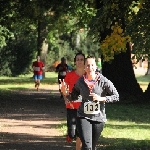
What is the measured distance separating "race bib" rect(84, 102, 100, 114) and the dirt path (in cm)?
368

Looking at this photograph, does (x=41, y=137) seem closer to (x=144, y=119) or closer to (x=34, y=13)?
(x=144, y=119)

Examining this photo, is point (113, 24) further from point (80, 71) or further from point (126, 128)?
point (80, 71)

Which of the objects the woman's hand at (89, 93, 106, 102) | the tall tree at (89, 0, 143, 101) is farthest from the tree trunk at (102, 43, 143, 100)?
the woman's hand at (89, 93, 106, 102)

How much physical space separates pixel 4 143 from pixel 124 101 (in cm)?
1417

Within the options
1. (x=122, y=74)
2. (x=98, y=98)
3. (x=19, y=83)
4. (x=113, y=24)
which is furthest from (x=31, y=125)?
(x=19, y=83)

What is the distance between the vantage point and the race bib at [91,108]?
8.62 m

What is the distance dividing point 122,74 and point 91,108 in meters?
19.0

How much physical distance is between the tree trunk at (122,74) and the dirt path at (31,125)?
8.87 ft

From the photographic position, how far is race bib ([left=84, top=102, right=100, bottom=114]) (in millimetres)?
8617

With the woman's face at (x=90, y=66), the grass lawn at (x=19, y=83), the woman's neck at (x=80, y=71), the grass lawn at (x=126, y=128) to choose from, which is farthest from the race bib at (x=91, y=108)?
the grass lawn at (x=19, y=83)

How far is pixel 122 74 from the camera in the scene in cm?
2747

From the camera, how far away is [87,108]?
28.5 ft

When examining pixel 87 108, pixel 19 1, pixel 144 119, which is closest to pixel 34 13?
pixel 19 1

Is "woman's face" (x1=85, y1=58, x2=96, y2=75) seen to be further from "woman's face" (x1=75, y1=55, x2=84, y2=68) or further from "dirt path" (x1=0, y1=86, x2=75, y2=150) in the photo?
"dirt path" (x1=0, y1=86, x2=75, y2=150)
